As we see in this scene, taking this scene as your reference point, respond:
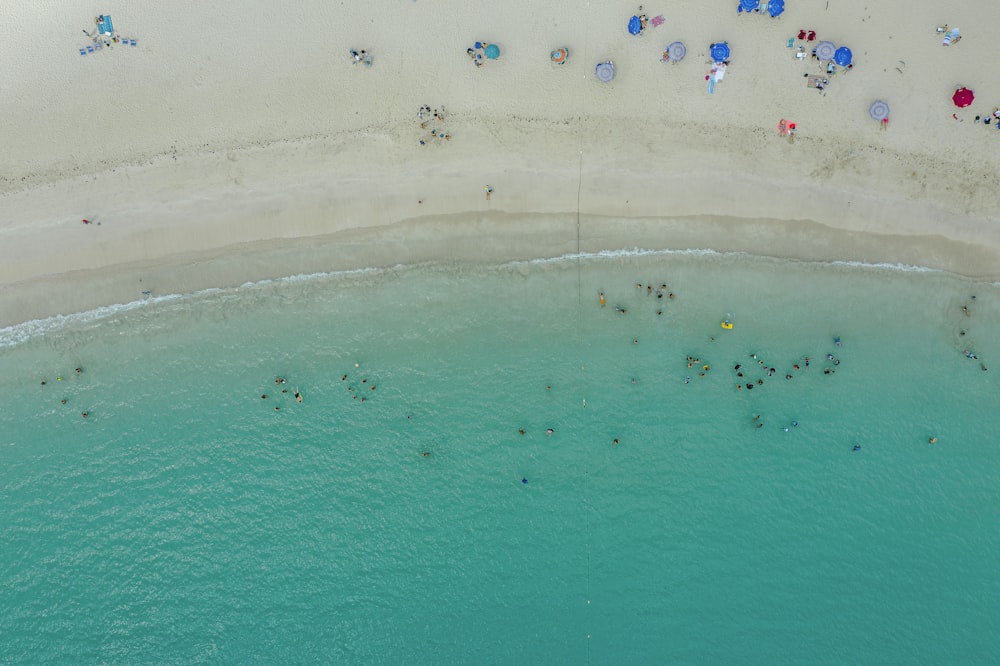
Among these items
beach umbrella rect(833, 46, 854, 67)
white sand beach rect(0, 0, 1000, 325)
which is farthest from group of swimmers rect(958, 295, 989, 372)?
beach umbrella rect(833, 46, 854, 67)

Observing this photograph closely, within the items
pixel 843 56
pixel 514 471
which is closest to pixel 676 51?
pixel 843 56

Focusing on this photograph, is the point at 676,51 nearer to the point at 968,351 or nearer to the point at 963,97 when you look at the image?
the point at 963,97

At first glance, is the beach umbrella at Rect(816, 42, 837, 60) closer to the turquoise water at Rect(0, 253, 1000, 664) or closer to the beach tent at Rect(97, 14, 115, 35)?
the turquoise water at Rect(0, 253, 1000, 664)

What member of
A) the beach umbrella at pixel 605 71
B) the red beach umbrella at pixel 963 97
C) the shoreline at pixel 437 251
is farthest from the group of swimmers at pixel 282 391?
the red beach umbrella at pixel 963 97

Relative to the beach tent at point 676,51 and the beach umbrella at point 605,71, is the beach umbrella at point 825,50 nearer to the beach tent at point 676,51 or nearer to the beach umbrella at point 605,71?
the beach tent at point 676,51

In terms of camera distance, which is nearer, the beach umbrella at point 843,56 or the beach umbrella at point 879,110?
the beach umbrella at point 843,56
